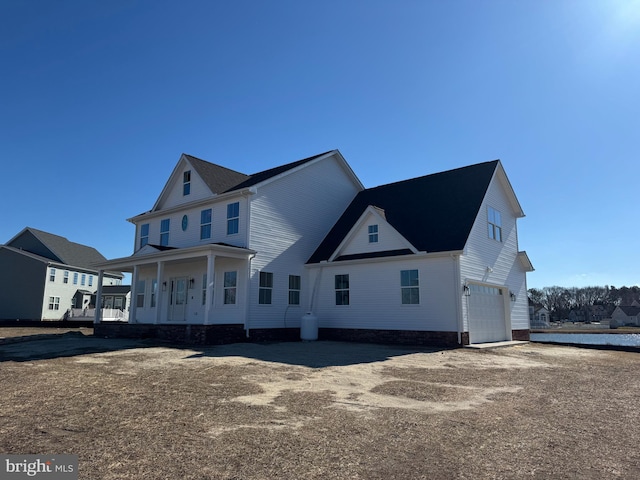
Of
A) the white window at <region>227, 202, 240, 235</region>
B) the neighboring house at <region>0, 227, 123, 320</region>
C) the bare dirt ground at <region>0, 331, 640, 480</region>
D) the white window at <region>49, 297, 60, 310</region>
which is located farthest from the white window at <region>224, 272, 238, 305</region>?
the white window at <region>49, 297, 60, 310</region>

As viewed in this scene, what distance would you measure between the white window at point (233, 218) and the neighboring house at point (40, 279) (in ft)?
69.1

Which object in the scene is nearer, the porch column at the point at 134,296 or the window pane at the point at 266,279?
the window pane at the point at 266,279

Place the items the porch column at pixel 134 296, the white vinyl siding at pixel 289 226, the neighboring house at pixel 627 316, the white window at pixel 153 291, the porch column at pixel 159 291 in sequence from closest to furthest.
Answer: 1. the porch column at pixel 159 291
2. the white vinyl siding at pixel 289 226
3. the porch column at pixel 134 296
4. the white window at pixel 153 291
5. the neighboring house at pixel 627 316

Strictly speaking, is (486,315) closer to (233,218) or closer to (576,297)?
(233,218)

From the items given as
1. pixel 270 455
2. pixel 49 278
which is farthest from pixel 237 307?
pixel 49 278

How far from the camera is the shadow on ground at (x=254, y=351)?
1198 centimetres

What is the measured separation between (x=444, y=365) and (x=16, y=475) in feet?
33.0

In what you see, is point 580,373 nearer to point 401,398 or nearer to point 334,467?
point 401,398

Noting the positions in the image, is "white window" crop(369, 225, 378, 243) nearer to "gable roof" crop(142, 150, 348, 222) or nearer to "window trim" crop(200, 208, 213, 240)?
"gable roof" crop(142, 150, 348, 222)

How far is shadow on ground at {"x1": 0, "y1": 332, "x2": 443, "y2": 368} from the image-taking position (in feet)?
39.3

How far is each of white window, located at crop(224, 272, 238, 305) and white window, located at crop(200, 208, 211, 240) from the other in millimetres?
2707

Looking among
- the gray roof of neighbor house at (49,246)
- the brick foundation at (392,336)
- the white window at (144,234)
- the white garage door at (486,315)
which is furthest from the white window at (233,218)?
the gray roof of neighbor house at (49,246)

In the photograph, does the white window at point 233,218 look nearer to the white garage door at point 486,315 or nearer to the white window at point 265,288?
the white window at point 265,288

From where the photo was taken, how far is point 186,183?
2217cm
